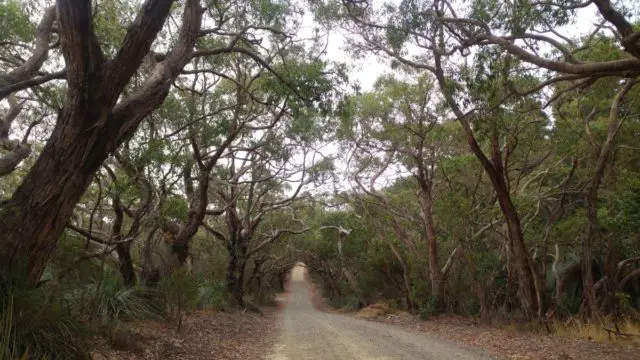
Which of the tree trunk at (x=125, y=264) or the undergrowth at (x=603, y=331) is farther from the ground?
the tree trunk at (x=125, y=264)

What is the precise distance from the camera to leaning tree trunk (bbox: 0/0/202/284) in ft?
17.8

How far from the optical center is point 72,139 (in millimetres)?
5727

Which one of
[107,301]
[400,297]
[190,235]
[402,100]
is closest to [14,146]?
[107,301]

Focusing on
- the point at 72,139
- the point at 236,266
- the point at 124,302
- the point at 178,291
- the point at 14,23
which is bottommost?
the point at 124,302

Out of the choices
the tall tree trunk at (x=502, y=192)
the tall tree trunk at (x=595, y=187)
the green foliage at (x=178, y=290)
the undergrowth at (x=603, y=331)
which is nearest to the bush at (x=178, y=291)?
the green foliage at (x=178, y=290)

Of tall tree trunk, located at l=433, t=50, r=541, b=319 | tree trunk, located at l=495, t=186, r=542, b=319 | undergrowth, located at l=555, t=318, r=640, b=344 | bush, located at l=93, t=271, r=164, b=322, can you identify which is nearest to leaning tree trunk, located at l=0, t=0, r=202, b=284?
bush, located at l=93, t=271, r=164, b=322

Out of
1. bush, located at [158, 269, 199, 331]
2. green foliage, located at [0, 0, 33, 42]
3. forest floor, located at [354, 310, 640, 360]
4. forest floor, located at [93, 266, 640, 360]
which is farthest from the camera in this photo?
bush, located at [158, 269, 199, 331]

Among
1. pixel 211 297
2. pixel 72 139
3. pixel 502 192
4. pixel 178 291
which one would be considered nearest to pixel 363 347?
pixel 178 291

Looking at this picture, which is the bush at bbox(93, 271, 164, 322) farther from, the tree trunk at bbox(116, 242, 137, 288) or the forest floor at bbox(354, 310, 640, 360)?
the forest floor at bbox(354, 310, 640, 360)

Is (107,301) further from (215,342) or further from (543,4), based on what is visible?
(543,4)

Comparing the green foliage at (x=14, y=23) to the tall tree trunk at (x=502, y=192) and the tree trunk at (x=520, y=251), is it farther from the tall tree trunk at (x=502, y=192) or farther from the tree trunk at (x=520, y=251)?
the tree trunk at (x=520, y=251)

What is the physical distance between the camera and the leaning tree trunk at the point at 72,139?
17.8 ft

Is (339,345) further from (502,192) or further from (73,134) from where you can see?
(73,134)

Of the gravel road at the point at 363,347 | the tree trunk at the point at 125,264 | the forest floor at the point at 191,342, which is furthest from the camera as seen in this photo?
the tree trunk at the point at 125,264
